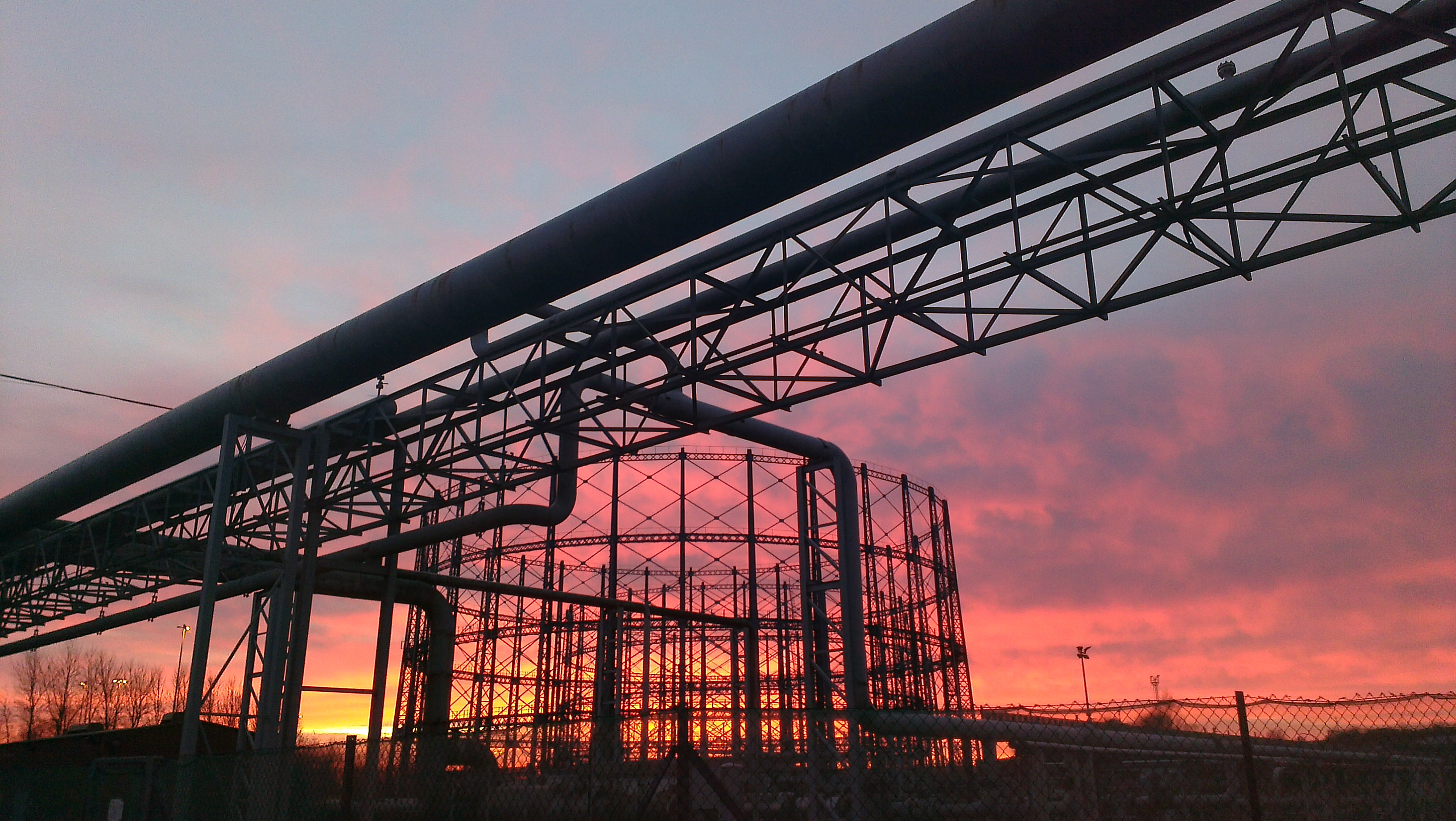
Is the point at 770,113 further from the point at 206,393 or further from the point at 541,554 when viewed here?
the point at 541,554

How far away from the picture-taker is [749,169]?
1032cm

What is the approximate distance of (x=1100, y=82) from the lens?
32.4 ft

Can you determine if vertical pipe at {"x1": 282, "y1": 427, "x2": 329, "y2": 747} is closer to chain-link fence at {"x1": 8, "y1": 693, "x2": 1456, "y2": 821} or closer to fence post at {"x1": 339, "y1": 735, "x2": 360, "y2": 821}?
chain-link fence at {"x1": 8, "y1": 693, "x2": 1456, "y2": 821}

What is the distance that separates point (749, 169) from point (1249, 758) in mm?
6918

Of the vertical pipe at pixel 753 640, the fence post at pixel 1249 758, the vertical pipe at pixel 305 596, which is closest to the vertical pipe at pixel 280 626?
the vertical pipe at pixel 305 596

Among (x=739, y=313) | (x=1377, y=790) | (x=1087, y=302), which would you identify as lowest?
(x=1377, y=790)

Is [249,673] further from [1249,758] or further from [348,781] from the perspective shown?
[1249,758]

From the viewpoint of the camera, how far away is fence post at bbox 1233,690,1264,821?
5.71 meters

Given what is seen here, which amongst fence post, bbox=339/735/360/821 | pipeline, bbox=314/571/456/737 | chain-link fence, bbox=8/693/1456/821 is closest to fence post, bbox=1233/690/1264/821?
chain-link fence, bbox=8/693/1456/821

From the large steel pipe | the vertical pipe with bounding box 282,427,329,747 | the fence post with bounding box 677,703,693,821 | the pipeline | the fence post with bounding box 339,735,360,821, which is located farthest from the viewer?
the pipeline

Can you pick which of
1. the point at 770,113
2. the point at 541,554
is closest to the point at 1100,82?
the point at 770,113

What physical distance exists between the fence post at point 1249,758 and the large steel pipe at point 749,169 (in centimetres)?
544

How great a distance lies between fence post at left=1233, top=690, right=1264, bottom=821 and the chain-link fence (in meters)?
0.02

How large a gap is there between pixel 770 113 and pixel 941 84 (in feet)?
5.94
